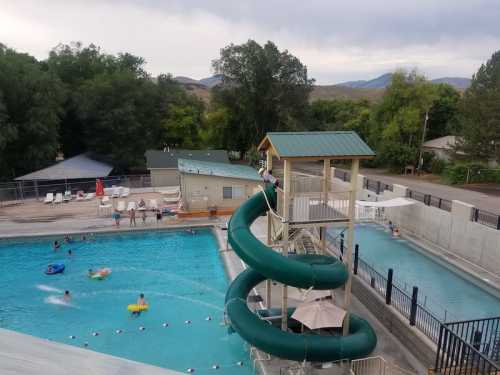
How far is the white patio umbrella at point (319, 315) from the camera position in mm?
9406

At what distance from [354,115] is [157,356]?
49.8 m

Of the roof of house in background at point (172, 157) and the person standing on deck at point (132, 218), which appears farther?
the roof of house in background at point (172, 157)

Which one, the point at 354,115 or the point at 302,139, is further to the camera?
the point at 354,115

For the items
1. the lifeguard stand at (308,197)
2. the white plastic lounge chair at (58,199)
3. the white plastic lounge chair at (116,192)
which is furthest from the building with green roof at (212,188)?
the lifeguard stand at (308,197)

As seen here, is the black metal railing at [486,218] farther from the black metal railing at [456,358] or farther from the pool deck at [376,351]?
the black metal railing at [456,358]

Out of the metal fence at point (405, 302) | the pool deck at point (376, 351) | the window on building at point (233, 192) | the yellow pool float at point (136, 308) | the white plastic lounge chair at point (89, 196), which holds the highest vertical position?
the window on building at point (233, 192)

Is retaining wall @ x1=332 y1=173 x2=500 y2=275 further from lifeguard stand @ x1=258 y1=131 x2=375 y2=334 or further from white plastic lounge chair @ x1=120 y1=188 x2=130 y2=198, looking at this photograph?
white plastic lounge chair @ x1=120 y1=188 x2=130 y2=198

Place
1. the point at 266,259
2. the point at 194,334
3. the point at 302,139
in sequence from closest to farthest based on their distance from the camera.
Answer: the point at 266,259 → the point at 302,139 → the point at 194,334

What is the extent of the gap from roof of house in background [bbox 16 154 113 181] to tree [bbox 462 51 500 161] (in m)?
32.2

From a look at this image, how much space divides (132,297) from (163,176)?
18.5 m

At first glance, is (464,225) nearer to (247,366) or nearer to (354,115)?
(247,366)

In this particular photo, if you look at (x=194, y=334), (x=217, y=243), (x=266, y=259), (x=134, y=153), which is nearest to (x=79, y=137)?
(x=134, y=153)

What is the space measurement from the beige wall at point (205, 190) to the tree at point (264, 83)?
21314 mm

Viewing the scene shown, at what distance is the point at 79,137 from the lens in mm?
40625
